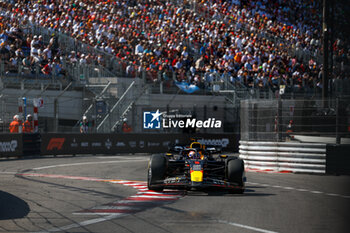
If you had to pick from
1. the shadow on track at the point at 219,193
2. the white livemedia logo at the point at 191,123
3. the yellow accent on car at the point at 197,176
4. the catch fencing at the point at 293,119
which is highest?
the catch fencing at the point at 293,119

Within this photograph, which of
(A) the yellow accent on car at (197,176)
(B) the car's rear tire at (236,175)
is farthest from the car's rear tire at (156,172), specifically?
(B) the car's rear tire at (236,175)

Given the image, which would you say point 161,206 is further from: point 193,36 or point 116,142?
point 193,36

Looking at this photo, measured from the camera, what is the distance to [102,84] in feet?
90.8

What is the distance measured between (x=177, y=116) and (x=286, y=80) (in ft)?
20.5

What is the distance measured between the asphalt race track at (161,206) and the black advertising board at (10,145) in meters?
7.73

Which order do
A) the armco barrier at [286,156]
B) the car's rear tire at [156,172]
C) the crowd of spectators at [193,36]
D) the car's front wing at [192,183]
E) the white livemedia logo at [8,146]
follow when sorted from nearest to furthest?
the car's front wing at [192,183]
the car's rear tire at [156,172]
the armco barrier at [286,156]
the white livemedia logo at [8,146]
the crowd of spectators at [193,36]

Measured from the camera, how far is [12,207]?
9492mm

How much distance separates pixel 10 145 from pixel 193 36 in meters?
14.1

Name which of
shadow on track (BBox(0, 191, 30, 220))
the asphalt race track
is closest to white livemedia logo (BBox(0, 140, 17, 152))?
the asphalt race track

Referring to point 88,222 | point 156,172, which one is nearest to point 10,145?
point 156,172

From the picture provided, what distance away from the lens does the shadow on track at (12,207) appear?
340 inches

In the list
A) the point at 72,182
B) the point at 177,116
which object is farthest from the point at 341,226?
the point at 177,116

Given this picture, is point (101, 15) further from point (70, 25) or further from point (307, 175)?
point (307, 175)

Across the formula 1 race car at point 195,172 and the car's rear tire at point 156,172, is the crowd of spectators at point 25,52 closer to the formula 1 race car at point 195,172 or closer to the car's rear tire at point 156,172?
the formula 1 race car at point 195,172
